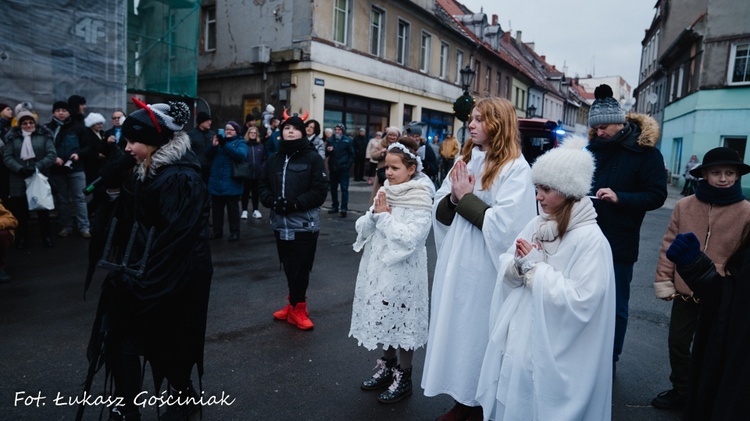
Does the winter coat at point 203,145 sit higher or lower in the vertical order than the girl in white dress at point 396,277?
higher

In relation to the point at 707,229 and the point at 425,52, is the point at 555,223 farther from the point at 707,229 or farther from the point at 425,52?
the point at 425,52

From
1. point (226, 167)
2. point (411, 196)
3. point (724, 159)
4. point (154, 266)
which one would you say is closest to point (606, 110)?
point (724, 159)

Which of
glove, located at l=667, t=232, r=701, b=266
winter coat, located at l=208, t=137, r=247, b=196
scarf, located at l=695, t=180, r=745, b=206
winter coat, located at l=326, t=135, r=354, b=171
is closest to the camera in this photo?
glove, located at l=667, t=232, r=701, b=266

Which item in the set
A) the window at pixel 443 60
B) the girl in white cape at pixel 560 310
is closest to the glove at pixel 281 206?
the girl in white cape at pixel 560 310

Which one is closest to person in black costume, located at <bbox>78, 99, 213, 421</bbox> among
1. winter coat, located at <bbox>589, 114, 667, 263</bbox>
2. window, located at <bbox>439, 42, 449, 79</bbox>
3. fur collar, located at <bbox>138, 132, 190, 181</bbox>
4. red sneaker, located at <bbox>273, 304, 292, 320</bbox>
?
fur collar, located at <bbox>138, 132, 190, 181</bbox>

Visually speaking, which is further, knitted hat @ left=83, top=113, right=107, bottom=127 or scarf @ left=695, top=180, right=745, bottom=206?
knitted hat @ left=83, top=113, right=107, bottom=127

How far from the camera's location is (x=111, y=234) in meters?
2.85

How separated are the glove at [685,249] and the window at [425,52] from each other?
2314cm

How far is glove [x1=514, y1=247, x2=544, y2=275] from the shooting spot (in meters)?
2.48

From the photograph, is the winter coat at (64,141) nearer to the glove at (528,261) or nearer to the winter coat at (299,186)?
the winter coat at (299,186)

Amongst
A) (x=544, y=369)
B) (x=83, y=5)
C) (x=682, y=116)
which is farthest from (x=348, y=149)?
(x=682, y=116)

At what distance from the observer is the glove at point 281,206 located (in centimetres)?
479

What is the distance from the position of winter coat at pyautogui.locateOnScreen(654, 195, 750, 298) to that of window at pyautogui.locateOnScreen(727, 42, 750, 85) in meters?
23.3

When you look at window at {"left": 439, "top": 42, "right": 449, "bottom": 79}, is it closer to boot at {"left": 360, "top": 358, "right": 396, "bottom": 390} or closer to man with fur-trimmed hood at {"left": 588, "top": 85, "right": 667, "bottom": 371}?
man with fur-trimmed hood at {"left": 588, "top": 85, "right": 667, "bottom": 371}
